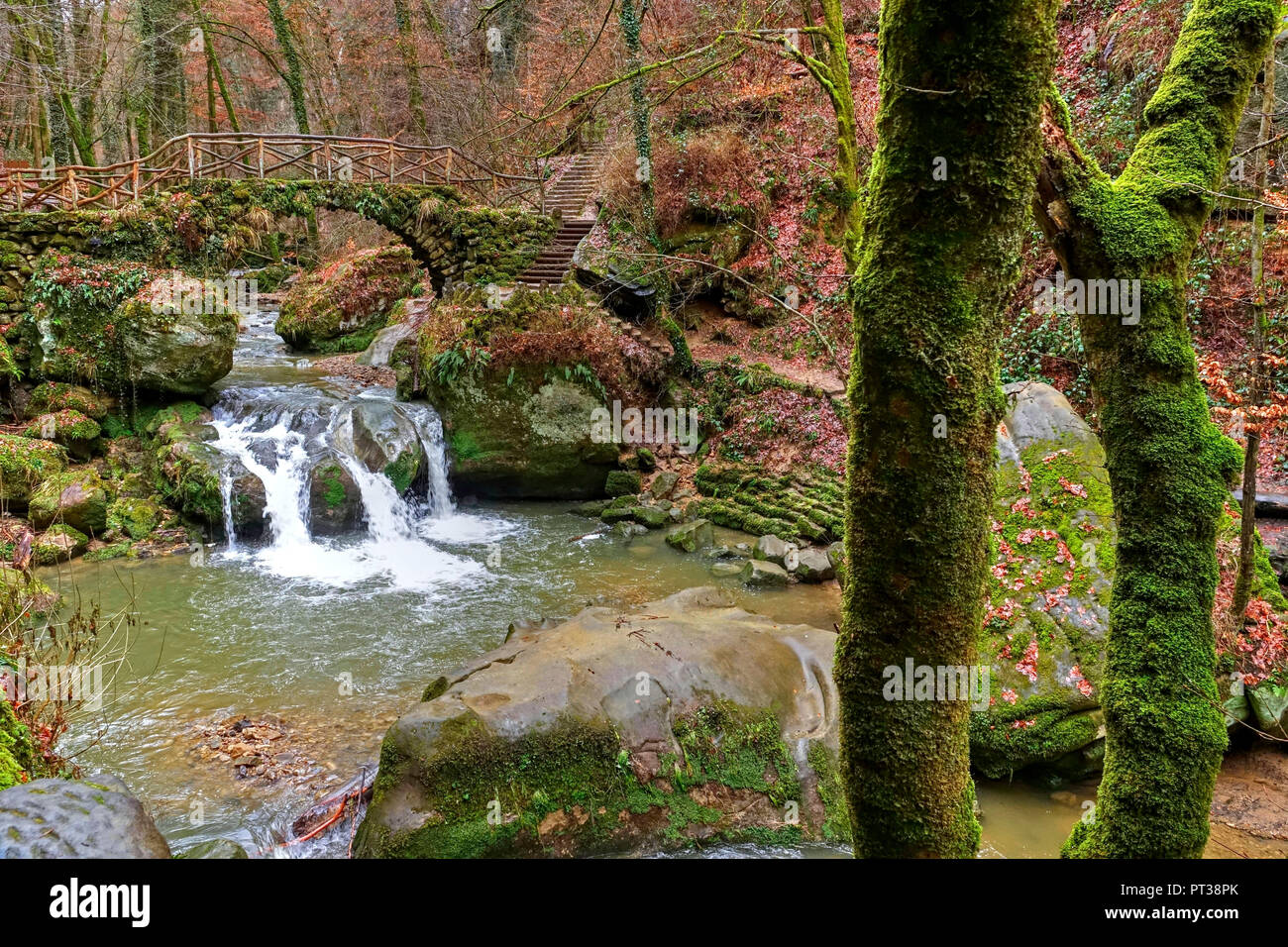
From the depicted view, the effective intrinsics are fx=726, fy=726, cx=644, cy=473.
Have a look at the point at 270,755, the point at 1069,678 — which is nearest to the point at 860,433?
the point at 1069,678

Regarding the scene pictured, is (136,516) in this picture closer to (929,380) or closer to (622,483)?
(622,483)

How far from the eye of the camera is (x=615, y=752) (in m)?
4.61

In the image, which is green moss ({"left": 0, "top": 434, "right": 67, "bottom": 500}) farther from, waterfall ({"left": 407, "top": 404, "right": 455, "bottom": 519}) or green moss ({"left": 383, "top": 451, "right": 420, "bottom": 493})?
waterfall ({"left": 407, "top": 404, "right": 455, "bottom": 519})

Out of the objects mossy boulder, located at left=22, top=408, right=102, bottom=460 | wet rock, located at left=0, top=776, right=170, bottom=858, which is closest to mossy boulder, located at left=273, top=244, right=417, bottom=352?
mossy boulder, located at left=22, top=408, right=102, bottom=460

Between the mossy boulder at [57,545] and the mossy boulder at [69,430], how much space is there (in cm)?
210

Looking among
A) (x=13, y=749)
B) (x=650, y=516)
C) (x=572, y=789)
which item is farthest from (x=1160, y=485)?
(x=650, y=516)

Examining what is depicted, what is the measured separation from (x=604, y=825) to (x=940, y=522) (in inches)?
132

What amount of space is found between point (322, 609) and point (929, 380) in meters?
8.42

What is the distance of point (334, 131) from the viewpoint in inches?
918

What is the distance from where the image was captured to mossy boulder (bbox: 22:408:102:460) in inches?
432

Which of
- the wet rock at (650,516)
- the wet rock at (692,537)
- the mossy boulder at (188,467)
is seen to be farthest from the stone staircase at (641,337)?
the mossy boulder at (188,467)

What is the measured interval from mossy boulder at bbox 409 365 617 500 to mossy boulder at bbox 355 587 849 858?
23.3ft

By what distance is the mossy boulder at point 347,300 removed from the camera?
701 inches

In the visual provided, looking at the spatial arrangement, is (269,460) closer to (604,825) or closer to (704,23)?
(604,825)
